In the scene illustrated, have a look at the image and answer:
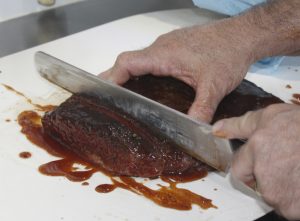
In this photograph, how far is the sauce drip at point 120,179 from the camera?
3.85 feet

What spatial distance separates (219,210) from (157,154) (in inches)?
8.5

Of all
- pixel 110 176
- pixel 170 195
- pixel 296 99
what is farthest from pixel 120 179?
pixel 296 99

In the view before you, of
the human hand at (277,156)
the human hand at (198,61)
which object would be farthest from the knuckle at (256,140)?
the human hand at (198,61)

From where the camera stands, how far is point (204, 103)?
1326mm

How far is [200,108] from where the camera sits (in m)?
1.31

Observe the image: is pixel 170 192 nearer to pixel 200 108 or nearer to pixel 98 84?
pixel 200 108

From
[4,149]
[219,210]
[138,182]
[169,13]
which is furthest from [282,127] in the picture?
[169,13]

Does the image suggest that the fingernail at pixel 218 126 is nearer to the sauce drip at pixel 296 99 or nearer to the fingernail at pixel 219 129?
the fingernail at pixel 219 129

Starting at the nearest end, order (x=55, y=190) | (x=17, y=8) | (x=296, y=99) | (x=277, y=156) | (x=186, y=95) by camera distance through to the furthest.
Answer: (x=277, y=156) < (x=55, y=190) < (x=186, y=95) < (x=296, y=99) < (x=17, y=8)

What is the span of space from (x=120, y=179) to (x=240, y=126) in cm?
36

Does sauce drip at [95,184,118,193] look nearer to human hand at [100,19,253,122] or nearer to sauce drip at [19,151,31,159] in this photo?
sauce drip at [19,151,31,159]

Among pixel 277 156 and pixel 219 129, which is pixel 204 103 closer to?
pixel 219 129

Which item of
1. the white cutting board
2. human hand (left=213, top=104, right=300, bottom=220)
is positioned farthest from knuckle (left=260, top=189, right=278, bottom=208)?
the white cutting board

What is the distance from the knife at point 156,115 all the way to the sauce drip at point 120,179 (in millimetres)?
93
